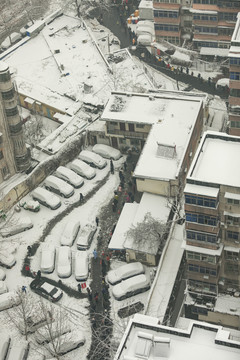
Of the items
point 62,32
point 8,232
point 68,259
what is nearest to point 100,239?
point 68,259

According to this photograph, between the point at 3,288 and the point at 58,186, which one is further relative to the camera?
the point at 58,186

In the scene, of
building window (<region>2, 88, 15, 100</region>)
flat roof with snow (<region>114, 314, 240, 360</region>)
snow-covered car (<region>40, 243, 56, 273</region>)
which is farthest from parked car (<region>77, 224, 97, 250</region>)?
flat roof with snow (<region>114, 314, 240, 360</region>)

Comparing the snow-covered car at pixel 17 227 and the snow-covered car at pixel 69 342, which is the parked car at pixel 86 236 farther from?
the snow-covered car at pixel 69 342

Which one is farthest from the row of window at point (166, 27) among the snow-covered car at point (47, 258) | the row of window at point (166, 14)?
the snow-covered car at point (47, 258)

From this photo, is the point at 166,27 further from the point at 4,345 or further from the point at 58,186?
the point at 4,345

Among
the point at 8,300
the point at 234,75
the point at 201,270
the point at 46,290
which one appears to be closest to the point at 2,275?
the point at 8,300

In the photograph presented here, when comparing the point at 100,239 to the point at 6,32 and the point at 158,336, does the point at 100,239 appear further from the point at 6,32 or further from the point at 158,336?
the point at 6,32

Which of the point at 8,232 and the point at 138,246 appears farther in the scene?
the point at 8,232
